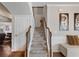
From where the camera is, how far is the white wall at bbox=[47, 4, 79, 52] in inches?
356

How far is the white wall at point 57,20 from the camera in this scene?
9055mm

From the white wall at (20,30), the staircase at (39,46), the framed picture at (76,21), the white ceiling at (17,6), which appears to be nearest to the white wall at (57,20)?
the framed picture at (76,21)

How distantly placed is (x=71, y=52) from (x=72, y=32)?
2452 mm

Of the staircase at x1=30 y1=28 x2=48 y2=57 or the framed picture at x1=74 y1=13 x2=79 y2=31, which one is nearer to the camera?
the staircase at x1=30 y1=28 x2=48 y2=57

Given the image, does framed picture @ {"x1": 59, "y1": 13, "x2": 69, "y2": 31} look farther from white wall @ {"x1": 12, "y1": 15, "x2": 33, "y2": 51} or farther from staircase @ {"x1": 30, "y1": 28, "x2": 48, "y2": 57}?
white wall @ {"x1": 12, "y1": 15, "x2": 33, "y2": 51}

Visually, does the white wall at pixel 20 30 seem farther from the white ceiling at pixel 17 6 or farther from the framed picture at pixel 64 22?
the white ceiling at pixel 17 6

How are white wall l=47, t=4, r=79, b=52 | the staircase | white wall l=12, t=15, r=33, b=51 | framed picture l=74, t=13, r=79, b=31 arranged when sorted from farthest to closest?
white wall l=12, t=15, r=33, b=51
framed picture l=74, t=13, r=79, b=31
white wall l=47, t=4, r=79, b=52
the staircase

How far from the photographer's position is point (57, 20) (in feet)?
30.3

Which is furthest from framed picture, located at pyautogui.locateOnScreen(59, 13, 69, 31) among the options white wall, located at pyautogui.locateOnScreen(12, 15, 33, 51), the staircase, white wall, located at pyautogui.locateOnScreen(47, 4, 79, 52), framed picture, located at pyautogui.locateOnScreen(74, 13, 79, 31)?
white wall, located at pyautogui.locateOnScreen(12, 15, 33, 51)

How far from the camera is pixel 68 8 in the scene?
909cm

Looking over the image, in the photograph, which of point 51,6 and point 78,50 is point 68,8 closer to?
point 51,6

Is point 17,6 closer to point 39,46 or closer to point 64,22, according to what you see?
point 39,46

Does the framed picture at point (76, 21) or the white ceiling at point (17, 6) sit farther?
the framed picture at point (76, 21)

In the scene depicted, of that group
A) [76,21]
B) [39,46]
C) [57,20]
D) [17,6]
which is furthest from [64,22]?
[17,6]
